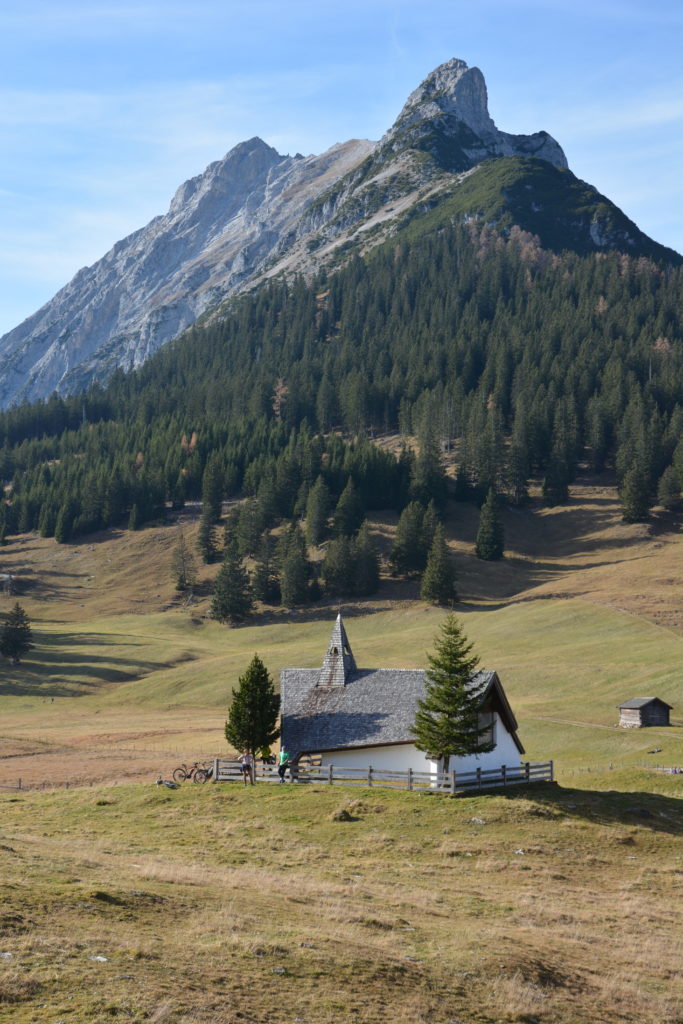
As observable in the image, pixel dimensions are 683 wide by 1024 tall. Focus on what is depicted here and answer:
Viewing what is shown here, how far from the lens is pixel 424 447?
176m

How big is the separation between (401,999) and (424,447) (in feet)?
526

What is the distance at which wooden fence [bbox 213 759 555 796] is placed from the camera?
4147 centimetres

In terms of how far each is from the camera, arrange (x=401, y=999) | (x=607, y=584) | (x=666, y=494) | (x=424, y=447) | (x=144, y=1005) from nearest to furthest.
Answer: (x=144, y=1005)
(x=401, y=999)
(x=607, y=584)
(x=666, y=494)
(x=424, y=447)

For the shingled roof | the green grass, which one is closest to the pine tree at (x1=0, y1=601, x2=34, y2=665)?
the shingled roof

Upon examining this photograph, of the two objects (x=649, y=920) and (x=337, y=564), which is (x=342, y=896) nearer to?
(x=649, y=920)

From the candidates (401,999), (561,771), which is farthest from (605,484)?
(401,999)

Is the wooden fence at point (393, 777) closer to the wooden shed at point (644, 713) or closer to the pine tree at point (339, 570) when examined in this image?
the wooden shed at point (644, 713)

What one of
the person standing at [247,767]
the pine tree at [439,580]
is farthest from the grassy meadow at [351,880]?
the pine tree at [439,580]

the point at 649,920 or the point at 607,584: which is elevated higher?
the point at 607,584

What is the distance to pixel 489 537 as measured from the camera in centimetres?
14575

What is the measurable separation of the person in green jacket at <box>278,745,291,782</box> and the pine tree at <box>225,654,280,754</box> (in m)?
1.28

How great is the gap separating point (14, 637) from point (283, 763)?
7767 centimetres

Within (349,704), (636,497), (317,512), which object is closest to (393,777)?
(349,704)

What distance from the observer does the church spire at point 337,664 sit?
161 ft
